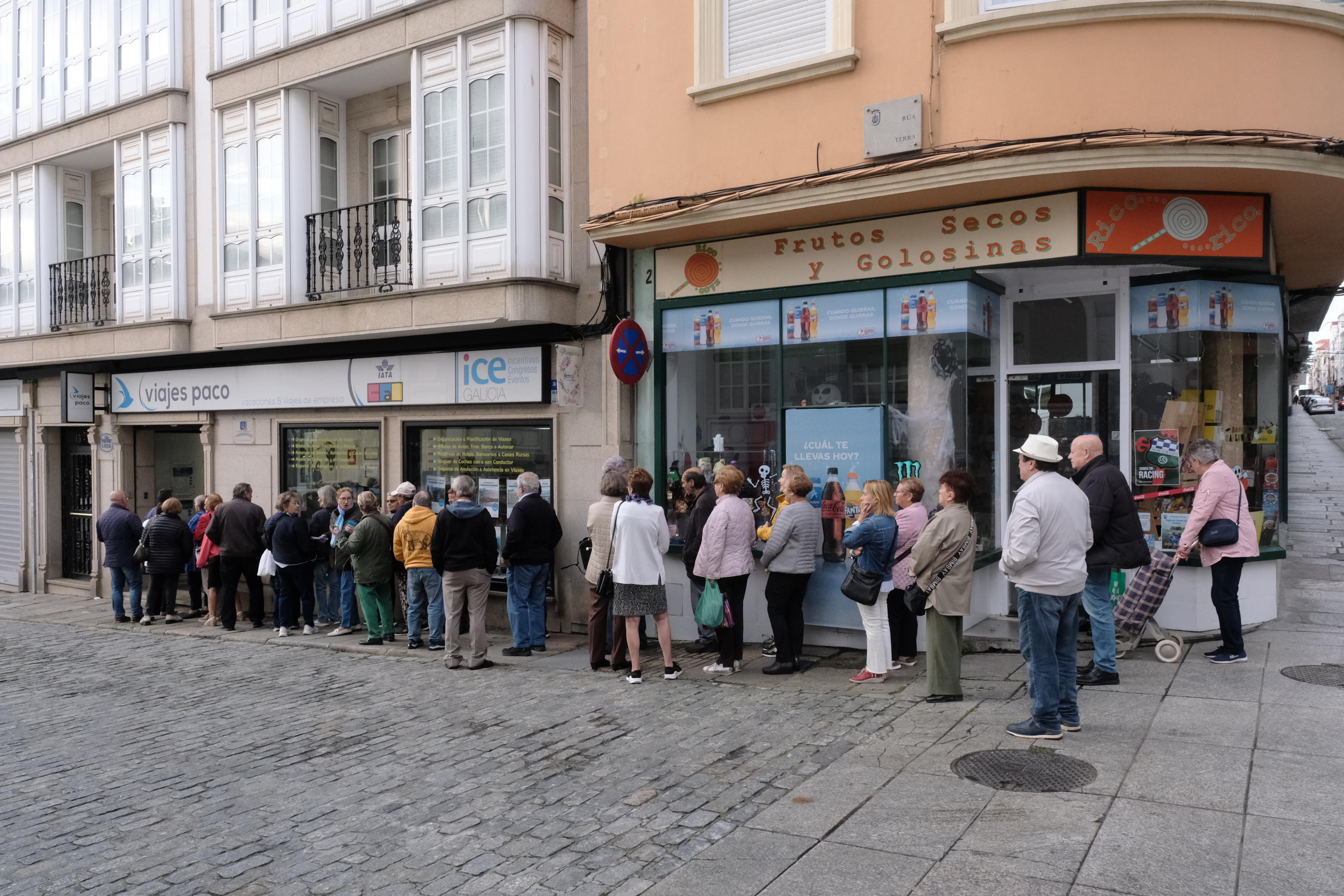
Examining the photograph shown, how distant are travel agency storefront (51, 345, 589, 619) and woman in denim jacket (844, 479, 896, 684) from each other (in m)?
4.14

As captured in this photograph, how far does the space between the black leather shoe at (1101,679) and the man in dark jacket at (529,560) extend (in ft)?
17.0

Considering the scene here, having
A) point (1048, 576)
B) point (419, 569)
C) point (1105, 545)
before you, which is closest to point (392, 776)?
point (1048, 576)

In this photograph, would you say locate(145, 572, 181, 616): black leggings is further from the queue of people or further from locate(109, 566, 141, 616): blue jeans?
the queue of people

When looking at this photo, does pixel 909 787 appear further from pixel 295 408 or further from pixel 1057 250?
pixel 295 408

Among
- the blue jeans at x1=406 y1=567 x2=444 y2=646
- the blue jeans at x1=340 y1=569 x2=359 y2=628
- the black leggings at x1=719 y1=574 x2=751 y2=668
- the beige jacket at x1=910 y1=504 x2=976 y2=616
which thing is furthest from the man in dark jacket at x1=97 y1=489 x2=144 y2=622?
the beige jacket at x1=910 y1=504 x2=976 y2=616

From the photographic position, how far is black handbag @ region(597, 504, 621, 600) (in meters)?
8.69

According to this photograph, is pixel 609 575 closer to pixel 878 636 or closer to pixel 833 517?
pixel 833 517

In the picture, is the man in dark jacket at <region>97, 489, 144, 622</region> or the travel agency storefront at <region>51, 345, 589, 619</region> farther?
the man in dark jacket at <region>97, 489, 144, 622</region>

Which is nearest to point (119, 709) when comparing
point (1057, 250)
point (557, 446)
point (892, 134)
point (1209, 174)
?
point (557, 446)

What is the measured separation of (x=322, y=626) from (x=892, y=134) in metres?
9.11

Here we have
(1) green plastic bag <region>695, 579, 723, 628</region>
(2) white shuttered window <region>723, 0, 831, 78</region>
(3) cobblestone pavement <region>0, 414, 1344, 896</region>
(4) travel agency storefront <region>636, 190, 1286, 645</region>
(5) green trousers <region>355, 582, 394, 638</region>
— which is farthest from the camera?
(5) green trousers <region>355, 582, 394, 638</region>

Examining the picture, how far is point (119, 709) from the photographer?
855 cm

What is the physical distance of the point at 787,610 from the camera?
28.3 ft

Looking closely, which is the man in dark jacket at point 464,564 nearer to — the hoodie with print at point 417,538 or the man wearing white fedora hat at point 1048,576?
the hoodie with print at point 417,538
